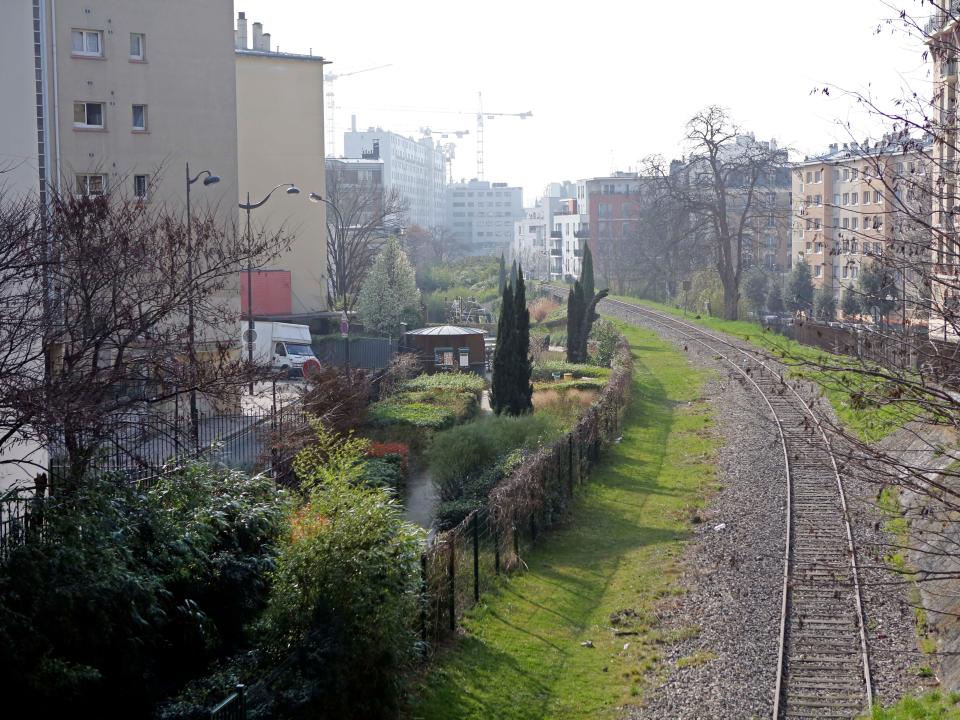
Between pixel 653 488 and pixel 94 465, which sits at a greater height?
pixel 94 465

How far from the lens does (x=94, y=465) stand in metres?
11.3

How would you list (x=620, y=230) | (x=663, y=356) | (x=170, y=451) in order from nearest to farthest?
(x=170, y=451), (x=663, y=356), (x=620, y=230)

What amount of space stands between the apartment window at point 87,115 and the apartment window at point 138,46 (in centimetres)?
196

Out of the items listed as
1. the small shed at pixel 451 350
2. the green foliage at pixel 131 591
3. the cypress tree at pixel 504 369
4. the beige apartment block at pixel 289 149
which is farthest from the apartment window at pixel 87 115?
the green foliage at pixel 131 591

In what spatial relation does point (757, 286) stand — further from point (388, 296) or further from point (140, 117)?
point (140, 117)

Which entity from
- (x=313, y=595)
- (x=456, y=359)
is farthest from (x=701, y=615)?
(x=456, y=359)

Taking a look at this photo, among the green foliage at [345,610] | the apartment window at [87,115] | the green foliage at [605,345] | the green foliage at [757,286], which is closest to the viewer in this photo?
the green foliage at [345,610]

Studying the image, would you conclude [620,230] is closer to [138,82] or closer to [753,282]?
[753,282]

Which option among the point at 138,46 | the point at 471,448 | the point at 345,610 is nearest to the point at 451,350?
the point at 138,46

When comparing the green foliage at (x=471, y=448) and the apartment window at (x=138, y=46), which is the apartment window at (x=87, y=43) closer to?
the apartment window at (x=138, y=46)

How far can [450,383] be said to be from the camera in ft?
112

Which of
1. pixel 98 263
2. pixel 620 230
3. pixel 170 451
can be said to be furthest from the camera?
pixel 620 230

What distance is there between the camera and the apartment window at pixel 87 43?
103ft

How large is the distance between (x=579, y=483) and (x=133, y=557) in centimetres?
1393
